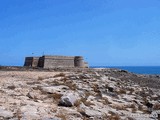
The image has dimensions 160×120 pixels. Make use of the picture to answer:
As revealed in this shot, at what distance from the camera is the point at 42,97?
15.8 metres

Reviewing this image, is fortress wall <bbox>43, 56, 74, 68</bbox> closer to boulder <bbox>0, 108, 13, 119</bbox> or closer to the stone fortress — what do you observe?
the stone fortress

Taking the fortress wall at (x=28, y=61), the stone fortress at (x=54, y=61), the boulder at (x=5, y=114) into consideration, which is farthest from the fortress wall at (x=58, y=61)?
the boulder at (x=5, y=114)

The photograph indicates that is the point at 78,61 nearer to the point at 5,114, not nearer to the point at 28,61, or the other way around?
the point at 28,61

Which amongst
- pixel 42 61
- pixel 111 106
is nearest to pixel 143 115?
pixel 111 106

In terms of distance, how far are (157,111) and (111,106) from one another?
308 centimetres

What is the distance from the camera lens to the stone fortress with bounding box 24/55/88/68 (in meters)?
45.3

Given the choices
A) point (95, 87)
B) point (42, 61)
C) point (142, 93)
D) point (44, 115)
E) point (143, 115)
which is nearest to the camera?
point (44, 115)

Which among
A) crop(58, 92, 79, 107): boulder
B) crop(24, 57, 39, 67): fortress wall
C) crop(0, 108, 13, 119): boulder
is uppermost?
crop(24, 57, 39, 67): fortress wall

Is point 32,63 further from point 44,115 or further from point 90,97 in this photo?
point 44,115

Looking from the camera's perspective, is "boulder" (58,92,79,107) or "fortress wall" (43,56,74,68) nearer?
"boulder" (58,92,79,107)

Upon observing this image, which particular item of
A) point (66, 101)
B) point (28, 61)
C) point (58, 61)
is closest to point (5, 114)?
point (66, 101)

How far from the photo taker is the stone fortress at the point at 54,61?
45.3 meters

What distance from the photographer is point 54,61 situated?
46.2 meters

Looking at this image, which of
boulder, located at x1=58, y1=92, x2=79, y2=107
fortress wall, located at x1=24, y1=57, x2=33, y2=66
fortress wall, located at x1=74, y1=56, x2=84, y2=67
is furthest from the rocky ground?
fortress wall, located at x1=74, y1=56, x2=84, y2=67
